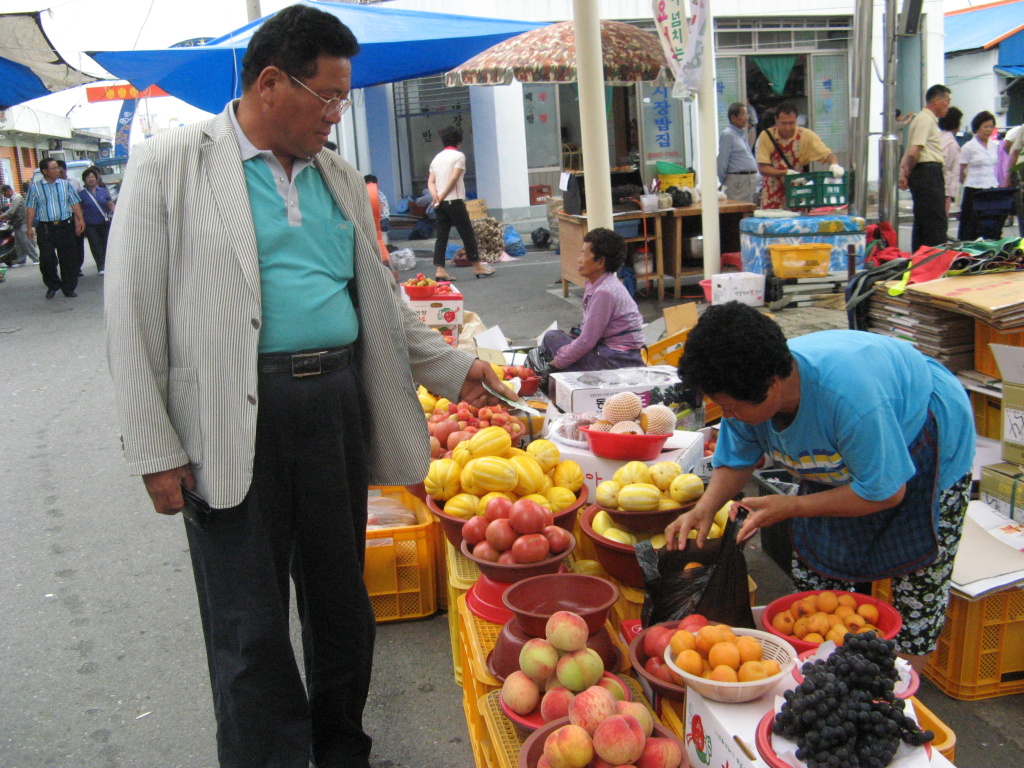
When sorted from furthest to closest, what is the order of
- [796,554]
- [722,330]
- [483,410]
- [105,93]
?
[105,93], [483,410], [796,554], [722,330]

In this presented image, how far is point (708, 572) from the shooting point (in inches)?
101

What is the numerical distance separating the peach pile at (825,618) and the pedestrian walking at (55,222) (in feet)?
44.6

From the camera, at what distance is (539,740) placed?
6.66 feet

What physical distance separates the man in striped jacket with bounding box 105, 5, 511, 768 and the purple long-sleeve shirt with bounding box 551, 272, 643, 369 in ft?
9.77

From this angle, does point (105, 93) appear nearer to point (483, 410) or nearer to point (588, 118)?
point (588, 118)

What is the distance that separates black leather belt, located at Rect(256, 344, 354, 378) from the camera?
2.23m

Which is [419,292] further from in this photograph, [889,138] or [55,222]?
[55,222]

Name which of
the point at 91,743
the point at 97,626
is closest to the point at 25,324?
the point at 97,626

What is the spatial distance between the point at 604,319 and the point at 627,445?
71.2 inches

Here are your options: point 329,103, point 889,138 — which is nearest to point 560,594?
point 329,103

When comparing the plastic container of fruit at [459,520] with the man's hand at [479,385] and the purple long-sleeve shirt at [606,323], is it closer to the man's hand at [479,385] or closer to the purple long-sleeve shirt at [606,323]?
the man's hand at [479,385]

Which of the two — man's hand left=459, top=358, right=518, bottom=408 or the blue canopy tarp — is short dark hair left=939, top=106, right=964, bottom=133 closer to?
the blue canopy tarp

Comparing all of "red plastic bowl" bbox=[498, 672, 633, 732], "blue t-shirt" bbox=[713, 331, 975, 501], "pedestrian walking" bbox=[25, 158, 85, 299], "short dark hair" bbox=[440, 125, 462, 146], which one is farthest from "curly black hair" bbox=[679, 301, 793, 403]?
"pedestrian walking" bbox=[25, 158, 85, 299]

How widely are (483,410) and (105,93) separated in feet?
105
